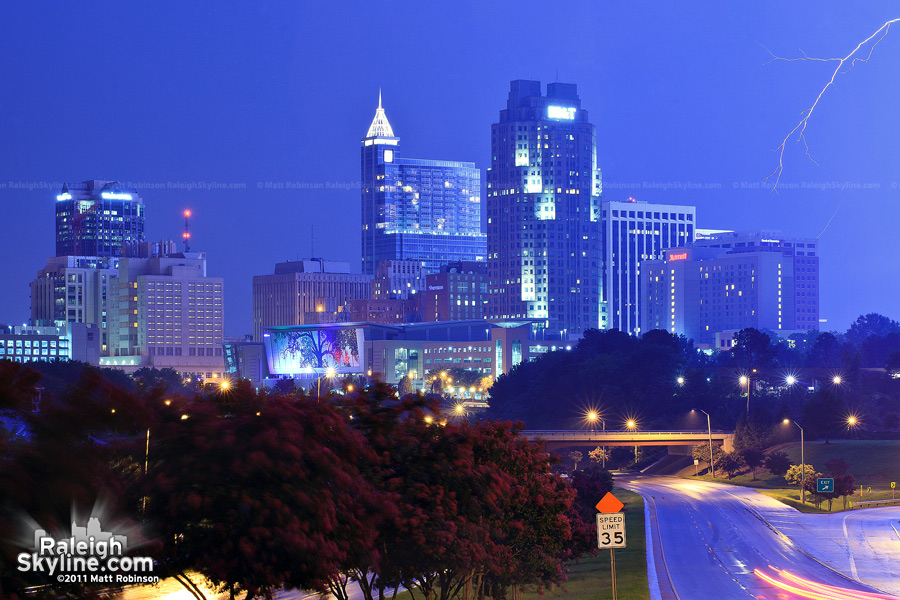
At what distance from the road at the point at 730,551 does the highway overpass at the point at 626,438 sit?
25977 mm

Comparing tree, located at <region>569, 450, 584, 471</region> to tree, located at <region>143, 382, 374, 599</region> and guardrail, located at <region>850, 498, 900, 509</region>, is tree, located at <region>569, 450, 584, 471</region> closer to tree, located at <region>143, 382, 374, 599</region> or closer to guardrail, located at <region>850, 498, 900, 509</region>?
guardrail, located at <region>850, 498, 900, 509</region>

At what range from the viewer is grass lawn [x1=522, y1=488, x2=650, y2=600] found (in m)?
57.9

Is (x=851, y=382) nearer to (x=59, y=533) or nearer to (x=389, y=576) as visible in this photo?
(x=389, y=576)

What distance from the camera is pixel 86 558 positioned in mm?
26547

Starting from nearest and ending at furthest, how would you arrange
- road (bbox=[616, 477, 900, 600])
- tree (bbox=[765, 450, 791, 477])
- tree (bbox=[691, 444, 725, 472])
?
1. road (bbox=[616, 477, 900, 600])
2. tree (bbox=[765, 450, 791, 477])
3. tree (bbox=[691, 444, 725, 472])

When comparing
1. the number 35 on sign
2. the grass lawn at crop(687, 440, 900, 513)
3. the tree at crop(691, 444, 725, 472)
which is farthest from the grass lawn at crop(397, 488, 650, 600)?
the tree at crop(691, 444, 725, 472)

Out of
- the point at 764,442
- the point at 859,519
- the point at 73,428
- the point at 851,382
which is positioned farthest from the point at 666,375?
the point at 73,428

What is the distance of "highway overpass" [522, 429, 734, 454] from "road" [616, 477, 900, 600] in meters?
26.0

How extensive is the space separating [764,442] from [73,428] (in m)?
133

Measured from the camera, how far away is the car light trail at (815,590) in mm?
55406

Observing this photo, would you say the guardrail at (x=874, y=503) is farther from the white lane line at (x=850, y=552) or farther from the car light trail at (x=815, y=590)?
the car light trail at (x=815, y=590)

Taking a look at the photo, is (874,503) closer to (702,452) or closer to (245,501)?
(702,452)

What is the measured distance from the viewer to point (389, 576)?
37.6 m

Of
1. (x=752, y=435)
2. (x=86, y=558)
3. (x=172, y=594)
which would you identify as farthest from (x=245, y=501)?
(x=752, y=435)
